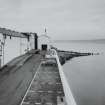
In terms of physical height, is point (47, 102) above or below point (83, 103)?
above

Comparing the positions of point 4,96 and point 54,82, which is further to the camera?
point 54,82

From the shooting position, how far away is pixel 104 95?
79.0ft

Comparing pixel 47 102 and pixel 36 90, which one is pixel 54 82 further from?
pixel 47 102

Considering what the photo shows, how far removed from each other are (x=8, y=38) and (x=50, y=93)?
14.2 metres

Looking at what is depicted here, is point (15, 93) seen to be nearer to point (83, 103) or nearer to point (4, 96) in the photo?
point (4, 96)

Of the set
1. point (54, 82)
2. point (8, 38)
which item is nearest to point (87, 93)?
point (54, 82)

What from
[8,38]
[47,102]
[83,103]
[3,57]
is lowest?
[83,103]

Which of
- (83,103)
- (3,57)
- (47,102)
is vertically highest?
(3,57)

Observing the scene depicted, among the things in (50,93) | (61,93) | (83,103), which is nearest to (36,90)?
(50,93)

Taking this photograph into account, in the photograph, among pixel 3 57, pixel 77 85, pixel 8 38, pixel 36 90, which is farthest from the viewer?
pixel 77 85

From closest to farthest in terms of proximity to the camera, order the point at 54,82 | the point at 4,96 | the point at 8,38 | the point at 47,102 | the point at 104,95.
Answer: the point at 47,102, the point at 4,96, the point at 54,82, the point at 8,38, the point at 104,95

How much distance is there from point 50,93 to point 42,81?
10.0 feet

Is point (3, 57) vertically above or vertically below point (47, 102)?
above

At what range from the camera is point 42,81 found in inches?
538
